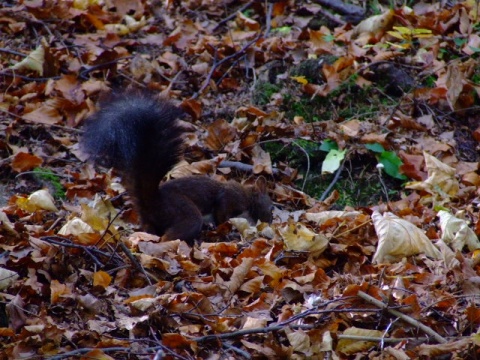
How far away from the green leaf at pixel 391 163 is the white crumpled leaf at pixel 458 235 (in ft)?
3.88

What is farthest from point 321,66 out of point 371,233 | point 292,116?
point 371,233

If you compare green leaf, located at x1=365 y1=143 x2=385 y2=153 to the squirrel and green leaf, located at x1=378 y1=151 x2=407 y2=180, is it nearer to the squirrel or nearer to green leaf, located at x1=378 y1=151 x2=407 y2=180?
green leaf, located at x1=378 y1=151 x2=407 y2=180

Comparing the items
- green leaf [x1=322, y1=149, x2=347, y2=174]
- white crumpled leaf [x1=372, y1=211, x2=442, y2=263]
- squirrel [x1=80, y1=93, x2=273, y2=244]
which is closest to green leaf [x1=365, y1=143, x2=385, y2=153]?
green leaf [x1=322, y1=149, x2=347, y2=174]

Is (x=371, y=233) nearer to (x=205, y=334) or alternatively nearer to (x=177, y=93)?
(x=205, y=334)

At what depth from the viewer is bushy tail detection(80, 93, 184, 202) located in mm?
4184

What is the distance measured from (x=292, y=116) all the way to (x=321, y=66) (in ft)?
1.89

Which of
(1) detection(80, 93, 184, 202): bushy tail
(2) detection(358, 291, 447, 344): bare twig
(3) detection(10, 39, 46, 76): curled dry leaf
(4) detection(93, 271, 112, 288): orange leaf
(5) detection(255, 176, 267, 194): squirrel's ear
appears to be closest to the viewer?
(2) detection(358, 291, 447, 344): bare twig

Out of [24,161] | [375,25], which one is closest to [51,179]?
[24,161]

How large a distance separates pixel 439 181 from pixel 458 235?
1.03m

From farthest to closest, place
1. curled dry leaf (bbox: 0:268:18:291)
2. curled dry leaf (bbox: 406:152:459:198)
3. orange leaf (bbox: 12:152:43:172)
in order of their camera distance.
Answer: curled dry leaf (bbox: 406:152:459:198), orange leaf (bbox: 12:152:43:172), curled dry leaf (bbox: 0:268:18:291)

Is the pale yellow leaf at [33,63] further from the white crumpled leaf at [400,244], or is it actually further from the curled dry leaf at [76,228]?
the white crumpled leaf at [400,244]

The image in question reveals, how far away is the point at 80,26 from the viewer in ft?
23.0

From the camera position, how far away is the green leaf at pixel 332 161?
18.5 ft

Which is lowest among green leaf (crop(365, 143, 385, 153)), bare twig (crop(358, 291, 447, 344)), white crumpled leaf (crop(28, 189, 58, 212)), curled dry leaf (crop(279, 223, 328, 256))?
green leaf (crop(365, 143, 385, 153))
